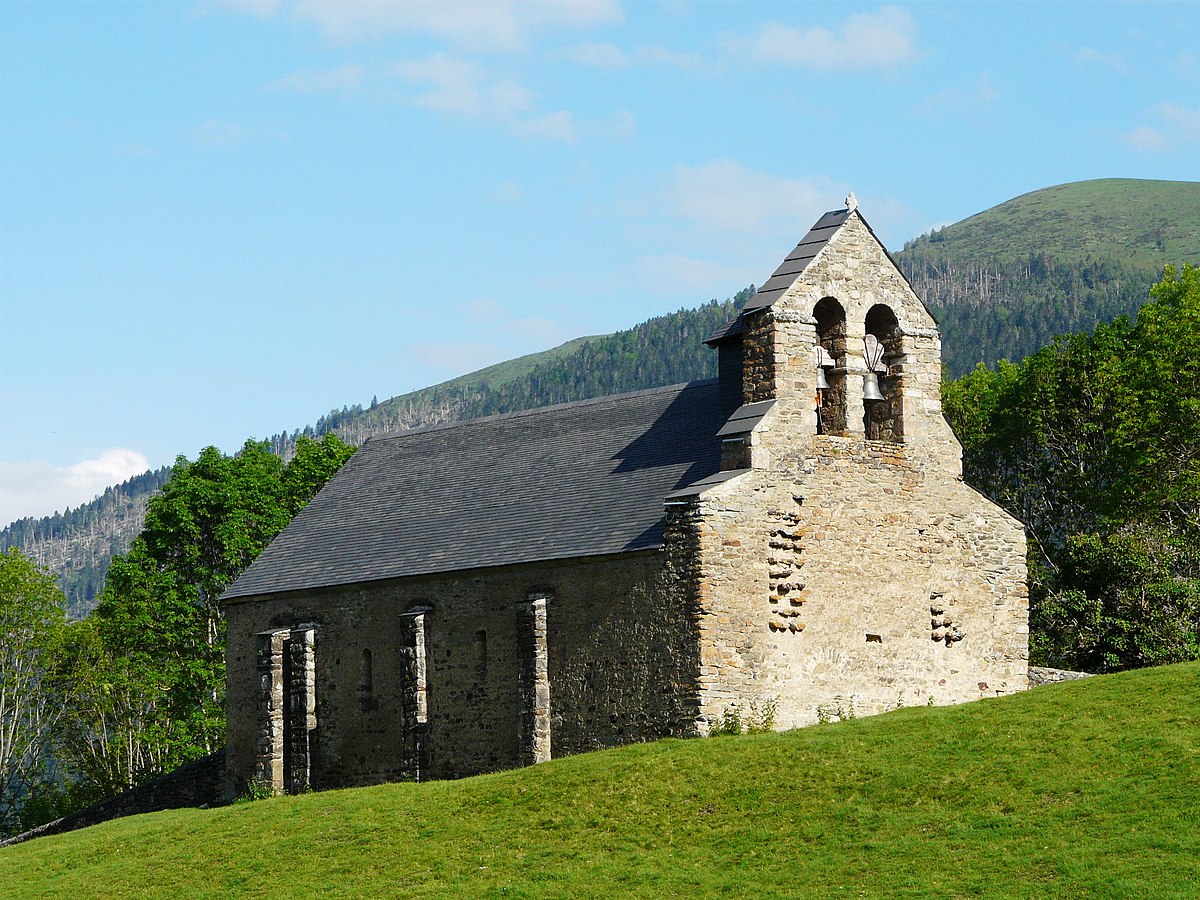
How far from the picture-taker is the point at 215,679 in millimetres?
55875

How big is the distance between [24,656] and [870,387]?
35901 mm

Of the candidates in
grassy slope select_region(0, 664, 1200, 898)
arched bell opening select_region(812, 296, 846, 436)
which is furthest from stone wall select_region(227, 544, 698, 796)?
arched bell opening select_region(812, 296, 846, 436)

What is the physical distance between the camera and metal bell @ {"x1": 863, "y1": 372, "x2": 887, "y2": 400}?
34219 millimetres

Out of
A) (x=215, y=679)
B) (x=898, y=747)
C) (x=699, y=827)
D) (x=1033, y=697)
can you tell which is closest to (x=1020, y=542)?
(x=1033, y=697)

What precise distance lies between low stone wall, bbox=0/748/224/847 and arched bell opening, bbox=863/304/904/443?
18461mm

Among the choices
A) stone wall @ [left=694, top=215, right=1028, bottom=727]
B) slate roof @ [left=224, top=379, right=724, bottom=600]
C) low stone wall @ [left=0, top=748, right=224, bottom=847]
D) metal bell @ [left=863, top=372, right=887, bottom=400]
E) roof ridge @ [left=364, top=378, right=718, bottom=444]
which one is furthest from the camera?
low stone wall @ [left=0, top=748, right=224, bottom=847]

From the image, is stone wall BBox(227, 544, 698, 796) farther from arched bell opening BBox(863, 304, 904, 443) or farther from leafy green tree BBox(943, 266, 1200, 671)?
leafy green tree BBox(943, 266, 1200, 671)

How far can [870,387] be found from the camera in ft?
113

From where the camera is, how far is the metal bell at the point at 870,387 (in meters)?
34.2

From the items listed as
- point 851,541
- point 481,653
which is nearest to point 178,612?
point 481,653

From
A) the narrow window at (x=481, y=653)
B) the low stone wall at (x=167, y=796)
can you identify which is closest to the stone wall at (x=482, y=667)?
the narrow window at (x=481, y=653)

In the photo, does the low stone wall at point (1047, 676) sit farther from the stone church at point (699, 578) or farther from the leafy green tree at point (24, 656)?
the leafy green tree at point (24, 656)

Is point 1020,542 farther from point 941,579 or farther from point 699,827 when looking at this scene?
point 699,827

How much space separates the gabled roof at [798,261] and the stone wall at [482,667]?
5.40 meters
